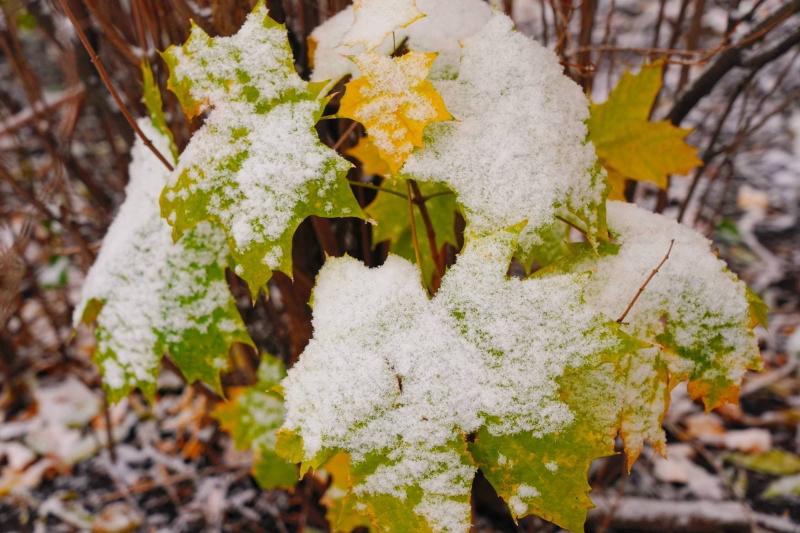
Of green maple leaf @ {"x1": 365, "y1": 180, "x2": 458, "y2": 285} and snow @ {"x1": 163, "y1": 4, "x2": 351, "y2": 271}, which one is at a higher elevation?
snow @ {"x1": 163, "y1": 4, "x2": 351, "y2": 271}

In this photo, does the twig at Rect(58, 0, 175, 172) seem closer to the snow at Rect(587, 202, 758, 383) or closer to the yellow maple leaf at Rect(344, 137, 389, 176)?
the yellow maple leaf at Rect(344, 137, 389, 176)

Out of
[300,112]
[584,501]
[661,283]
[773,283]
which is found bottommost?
Answer: [773,283]

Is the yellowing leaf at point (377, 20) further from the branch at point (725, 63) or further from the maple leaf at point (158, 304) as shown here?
the branch at point (725, 63)

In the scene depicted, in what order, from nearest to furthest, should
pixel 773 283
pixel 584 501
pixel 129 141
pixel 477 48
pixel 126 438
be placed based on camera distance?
pixel 584 501 < pixel 477 48 < pixel 129 141 < pixel 126 438 < pixel 773 283

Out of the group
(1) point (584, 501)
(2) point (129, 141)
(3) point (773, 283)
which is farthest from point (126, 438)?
(3) point (773, 283)

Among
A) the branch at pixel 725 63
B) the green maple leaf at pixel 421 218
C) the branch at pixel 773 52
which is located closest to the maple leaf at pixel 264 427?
the green maple leaf at pixel 421 218

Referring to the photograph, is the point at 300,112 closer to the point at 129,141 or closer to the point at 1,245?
the point at 129,141

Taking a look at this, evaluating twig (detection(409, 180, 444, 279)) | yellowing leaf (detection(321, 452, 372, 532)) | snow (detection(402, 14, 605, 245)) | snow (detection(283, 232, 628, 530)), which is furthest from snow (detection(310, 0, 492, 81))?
yellowing leaf (detection(321, 452, 372, 532))
